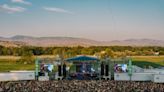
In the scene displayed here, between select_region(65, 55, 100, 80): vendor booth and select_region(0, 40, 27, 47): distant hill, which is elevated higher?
select_region(65, 55, 100, 80): vendor booth

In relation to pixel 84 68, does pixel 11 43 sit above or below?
below

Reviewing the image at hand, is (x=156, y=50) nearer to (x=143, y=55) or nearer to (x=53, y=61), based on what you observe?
(x=143, y=55)

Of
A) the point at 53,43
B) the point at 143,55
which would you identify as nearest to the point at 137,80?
the point at 143,55

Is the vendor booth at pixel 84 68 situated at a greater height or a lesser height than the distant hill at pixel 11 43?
greater

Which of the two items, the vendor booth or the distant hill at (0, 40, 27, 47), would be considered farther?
the distant hill at (0, 40, 27, 47)

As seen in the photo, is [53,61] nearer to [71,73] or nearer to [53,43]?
[71,73]

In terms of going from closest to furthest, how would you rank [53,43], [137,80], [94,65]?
[137,80] < [94,65] < [53,43]

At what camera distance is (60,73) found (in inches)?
965

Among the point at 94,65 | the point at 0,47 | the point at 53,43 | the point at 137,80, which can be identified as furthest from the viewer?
the point at 53,43

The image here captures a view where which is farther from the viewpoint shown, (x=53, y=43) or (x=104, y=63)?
(x=53, y=43)

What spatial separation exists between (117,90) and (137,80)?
220 inches

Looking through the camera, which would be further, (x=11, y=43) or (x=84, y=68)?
(x=11, y=43)

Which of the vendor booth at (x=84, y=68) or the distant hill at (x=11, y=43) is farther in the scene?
the distant hill at (x=11, y=43)

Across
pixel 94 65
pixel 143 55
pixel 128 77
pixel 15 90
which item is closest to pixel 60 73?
pixel 94 65
